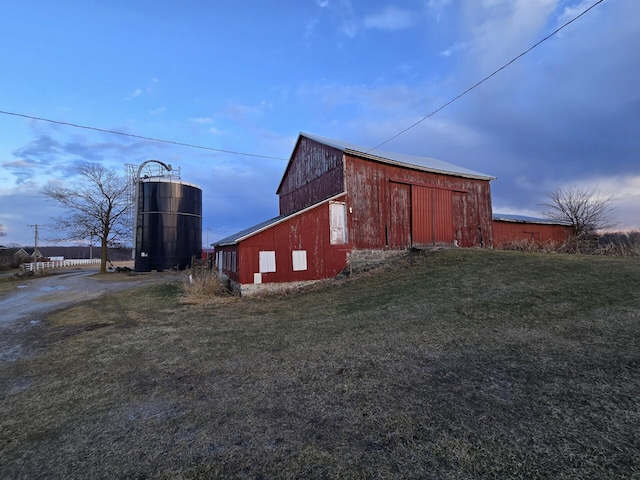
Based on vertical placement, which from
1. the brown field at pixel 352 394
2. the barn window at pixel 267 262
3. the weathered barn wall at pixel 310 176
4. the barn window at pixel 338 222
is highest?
the weathered barn wall at pixel 310 176

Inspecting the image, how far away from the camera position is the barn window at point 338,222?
14.2 m

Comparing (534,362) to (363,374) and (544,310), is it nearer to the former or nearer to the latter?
(363,374)

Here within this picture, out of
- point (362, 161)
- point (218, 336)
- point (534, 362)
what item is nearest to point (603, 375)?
point (534, 362)

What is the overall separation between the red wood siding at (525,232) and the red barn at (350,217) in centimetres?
219

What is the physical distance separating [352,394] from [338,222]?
1088 cm

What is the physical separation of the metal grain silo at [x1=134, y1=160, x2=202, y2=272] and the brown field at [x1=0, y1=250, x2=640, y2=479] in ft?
64.3

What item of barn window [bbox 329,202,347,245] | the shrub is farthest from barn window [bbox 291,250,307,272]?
the shrub

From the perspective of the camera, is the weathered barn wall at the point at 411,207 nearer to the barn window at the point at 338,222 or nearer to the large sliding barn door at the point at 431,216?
the large sliding barn door at the point at 431,216

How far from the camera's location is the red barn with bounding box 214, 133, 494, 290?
1307 cm

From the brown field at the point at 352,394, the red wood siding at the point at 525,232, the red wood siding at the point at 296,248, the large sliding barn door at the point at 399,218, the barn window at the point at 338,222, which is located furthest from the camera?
the red wood siding at the point at 525,232

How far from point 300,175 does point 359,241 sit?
651cm

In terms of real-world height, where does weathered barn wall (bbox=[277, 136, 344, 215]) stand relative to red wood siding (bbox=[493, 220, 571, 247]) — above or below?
above

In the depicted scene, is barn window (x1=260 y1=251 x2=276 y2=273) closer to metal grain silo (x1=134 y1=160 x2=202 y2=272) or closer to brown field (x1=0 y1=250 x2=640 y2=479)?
brown field (x1=0 y1=250 x2=640 y2=479)

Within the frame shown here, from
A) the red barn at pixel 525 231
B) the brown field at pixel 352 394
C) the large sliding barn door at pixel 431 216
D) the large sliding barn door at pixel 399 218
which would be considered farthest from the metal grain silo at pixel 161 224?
the red barn at pixel 525 231
